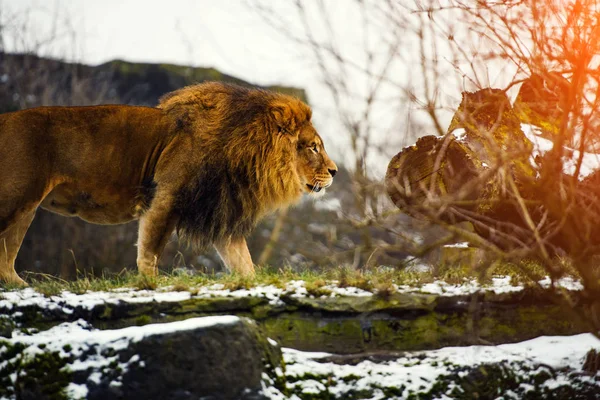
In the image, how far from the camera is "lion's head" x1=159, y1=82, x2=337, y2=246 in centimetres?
566

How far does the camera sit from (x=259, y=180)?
5.87 metres

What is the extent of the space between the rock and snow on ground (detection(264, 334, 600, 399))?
20cm

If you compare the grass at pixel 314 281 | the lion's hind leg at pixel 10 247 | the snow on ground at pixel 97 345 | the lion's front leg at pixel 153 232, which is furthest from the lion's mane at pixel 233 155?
the snow on ground at pixel 97 345

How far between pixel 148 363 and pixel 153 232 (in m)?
1.75

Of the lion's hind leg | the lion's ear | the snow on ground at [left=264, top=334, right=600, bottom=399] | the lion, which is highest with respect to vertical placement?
the lion's ear

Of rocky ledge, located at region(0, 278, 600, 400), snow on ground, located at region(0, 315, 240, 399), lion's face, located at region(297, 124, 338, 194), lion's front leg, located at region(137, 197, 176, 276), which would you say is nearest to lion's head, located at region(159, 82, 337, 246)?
lion's face, located at region(297, 124, 338, 194)

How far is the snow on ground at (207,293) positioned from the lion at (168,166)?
30.0 inches

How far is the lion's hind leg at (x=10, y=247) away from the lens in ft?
18.3

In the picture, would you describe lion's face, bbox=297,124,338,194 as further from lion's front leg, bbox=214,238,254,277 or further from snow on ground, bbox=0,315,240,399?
snow on ground, bbox=0,315,240,399

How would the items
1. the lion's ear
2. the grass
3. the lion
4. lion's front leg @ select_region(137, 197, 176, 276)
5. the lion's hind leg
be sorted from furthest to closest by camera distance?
1. the lion's ear
2. the lion's hind leg
3. lion's front leg @ select_region(137, 197, 176, 276)
4. the lion
5. the grass

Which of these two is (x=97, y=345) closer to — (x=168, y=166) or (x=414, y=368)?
(x=414, y=368)

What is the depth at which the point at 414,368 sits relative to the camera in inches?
165

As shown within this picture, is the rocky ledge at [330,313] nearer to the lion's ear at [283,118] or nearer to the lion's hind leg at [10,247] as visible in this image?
the lion's hind leg at [10,247]

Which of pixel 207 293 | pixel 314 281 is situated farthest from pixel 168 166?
pixel 314 281
